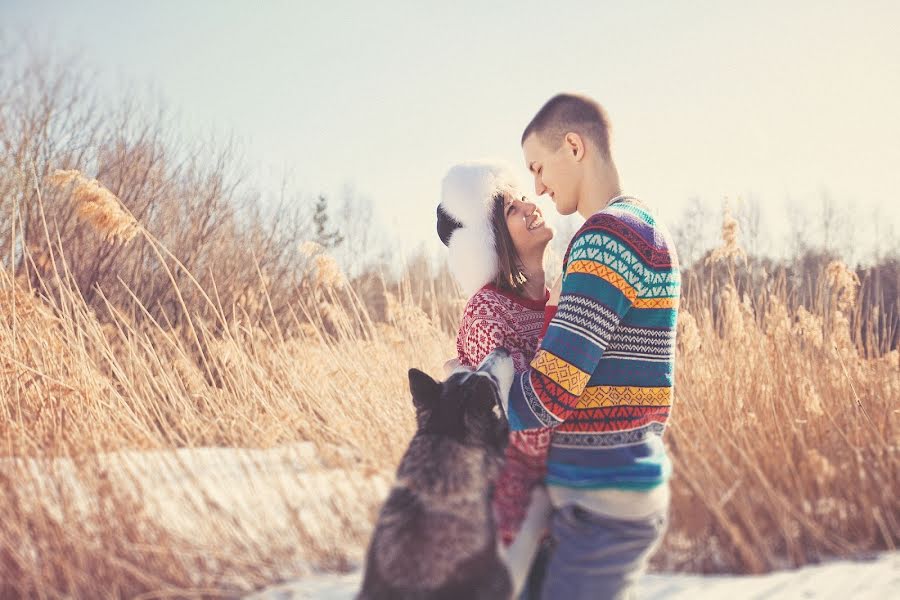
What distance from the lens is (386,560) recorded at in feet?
4.42

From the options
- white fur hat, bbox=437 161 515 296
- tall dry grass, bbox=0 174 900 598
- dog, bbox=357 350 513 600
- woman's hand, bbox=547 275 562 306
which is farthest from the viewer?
tall dry grass, bbox=0 174 900 598

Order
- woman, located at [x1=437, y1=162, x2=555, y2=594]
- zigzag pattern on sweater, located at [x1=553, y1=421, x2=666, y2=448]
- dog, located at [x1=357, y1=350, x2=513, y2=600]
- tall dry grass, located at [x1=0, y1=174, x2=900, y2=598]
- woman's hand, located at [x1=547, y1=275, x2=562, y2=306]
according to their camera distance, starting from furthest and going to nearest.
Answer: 1. tall dry grass, located at [x1=0, y1=174, x2=900, y2=598]
2. woman, located at [x1=437, y1=162, x2=555, y2=594]
3. woman's hand, located at [x1=547, y1=275, x2=562, y2=306]
4. zigzag pattern on sweater, located at [x1=553, y1=421, x2=666, y2=448]
5. dog, located at [x1=357, y1=350, x2=513, y2=600]

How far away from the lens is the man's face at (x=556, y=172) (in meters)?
1.84

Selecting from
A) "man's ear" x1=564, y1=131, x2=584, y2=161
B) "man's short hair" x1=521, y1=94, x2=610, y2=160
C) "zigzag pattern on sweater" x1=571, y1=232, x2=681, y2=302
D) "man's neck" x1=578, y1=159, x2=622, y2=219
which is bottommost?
"zigzag pattern on sweater" x1=571, y1=232, x2=681, y2=302

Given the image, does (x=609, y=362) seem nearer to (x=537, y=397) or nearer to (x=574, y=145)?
(x=537, y=397)

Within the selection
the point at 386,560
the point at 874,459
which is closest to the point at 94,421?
the point at 386,560

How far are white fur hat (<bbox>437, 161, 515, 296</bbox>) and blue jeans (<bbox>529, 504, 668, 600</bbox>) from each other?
91 cm

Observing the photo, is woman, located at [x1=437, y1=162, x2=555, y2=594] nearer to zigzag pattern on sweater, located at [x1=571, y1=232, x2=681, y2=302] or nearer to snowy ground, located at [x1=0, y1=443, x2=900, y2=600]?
zigzag pattern on sweater, located at [x1=571, y1=232, x2=681, y2=302]

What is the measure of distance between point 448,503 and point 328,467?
6.26 feet

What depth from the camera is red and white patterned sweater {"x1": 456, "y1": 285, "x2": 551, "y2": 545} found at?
5.09 feet

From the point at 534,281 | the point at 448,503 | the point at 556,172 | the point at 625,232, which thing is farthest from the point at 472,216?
the point at 448,503

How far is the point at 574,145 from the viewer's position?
1.82 meters

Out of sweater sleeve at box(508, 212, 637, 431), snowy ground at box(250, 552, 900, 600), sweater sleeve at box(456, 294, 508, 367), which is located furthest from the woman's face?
snowy ground at box(250, 552, 900, 600)

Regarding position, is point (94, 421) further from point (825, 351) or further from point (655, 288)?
point (825, 351)
